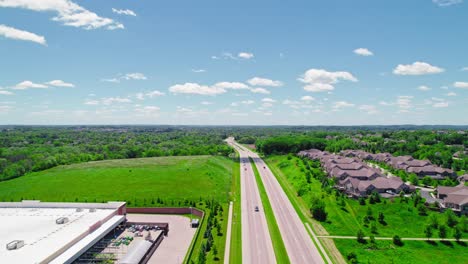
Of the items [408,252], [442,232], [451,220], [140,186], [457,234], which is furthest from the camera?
[140,186]

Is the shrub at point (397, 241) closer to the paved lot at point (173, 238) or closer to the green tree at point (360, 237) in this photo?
the green tree at point (360, 237)

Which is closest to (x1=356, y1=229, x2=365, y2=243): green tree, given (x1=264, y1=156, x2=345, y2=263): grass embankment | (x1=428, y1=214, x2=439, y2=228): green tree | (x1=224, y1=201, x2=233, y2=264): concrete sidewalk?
(x1=264, y1=156, x2=345, y2=263): grass embankment

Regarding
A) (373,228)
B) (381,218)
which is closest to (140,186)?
(373,228)

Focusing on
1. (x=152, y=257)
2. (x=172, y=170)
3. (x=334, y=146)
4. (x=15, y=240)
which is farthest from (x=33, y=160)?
(x=334, y=146)

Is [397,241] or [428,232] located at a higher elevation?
[428,232]

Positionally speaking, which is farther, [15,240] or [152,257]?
[152,257]

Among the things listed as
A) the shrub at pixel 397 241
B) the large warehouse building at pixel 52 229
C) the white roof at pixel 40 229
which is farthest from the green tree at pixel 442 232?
the white roof at pixel 40 229

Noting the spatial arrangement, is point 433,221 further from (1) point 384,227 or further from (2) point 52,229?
(2) point 52,229

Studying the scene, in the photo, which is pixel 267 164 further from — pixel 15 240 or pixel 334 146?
pixel 15 240
